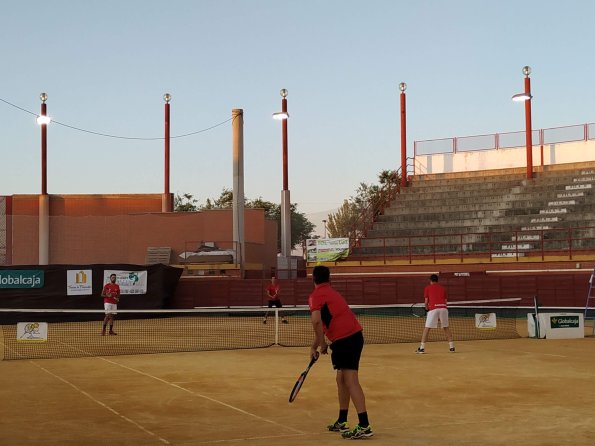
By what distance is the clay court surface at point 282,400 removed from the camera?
9.76 m

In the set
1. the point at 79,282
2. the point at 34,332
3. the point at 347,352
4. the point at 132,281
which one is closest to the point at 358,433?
the point at 347,352

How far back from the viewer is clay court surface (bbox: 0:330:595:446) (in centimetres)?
976

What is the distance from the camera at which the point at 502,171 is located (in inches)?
2094

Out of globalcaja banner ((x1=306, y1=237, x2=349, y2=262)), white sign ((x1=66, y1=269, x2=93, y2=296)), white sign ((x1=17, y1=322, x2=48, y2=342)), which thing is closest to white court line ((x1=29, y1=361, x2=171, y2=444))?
white sign ((x1=17, y1=322, x2=48, y2=342))

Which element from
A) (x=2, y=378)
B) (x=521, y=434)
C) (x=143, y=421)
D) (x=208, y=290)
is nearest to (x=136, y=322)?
(x=208, y=290)

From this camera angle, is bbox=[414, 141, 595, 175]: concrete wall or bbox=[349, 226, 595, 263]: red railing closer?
bbox=[349, 226, 595, 263]: red railing

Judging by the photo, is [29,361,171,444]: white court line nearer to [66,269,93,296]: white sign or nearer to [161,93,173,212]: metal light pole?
[66,269,93,296]: white sign

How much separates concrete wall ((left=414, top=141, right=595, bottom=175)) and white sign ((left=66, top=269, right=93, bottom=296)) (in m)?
26.2

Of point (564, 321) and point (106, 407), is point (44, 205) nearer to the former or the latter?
point (564, 321)

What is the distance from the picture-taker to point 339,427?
9.88m

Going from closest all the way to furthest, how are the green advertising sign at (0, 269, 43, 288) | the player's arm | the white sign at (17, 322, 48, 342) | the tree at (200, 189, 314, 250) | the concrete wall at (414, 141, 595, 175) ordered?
the player's arm, the white sign at (17, 322, 48, 342), the green advertising sign at (0, 269, 43, 288), the concrete wall at (414, 141, 595, 175), the tree at (200, 189, 314, 250)

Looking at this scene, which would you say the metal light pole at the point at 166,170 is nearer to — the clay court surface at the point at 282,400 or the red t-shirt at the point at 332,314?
the clay court surface at the point at 282,400

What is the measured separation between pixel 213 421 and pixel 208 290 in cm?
3077

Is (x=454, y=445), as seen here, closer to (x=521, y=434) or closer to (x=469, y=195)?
(x=521, y=434)
